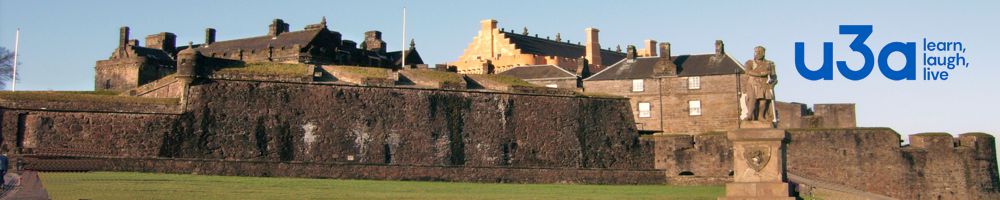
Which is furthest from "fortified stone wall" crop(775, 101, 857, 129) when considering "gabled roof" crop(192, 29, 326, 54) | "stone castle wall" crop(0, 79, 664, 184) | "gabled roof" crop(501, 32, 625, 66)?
"gabled roof" crop(501, 32, 625, 66)

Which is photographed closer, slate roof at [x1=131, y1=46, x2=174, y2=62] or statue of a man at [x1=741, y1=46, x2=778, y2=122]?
statue of a man at [x1=741, y1=46, x2=778, y2=122]

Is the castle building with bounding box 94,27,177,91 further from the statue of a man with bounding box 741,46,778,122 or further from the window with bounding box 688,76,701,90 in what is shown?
the statue of a man with bounding box 741,46,778,122

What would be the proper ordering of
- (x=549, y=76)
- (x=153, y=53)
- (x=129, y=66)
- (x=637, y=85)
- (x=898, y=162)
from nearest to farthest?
(x=898, y=162)
(x=129, y=66)
(x=153, y=53)
(x=637, y=85)
(x=549, y=76)

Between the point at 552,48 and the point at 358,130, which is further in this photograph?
the point at 552,48

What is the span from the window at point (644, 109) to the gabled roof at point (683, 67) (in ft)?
4.43

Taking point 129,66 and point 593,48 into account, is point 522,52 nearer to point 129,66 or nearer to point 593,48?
point 593,48

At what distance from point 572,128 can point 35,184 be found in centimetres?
2477

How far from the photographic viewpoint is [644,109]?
6338 centimetres

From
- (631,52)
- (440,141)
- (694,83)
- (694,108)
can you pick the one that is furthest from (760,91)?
(631,52)

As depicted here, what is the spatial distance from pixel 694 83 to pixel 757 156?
3723 centimetres

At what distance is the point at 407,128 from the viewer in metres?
47.2

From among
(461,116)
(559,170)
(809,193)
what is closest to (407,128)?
(461,116)

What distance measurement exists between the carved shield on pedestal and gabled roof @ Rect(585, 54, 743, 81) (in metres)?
36.0

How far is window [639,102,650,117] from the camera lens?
63250mm
